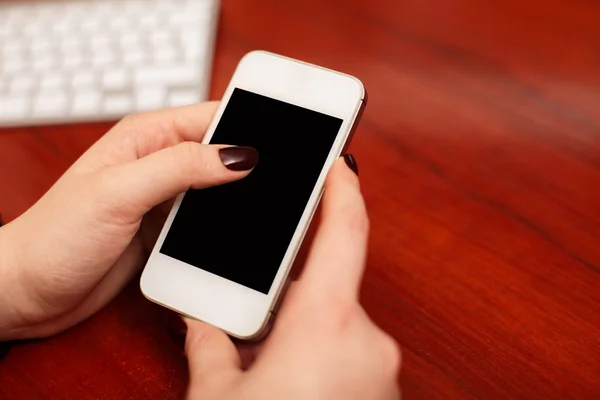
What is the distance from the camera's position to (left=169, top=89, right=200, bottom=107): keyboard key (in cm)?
58

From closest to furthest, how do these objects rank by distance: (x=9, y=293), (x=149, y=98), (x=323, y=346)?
(x=323, y=346)
(x=9, y=293)
(x=149, y=98)

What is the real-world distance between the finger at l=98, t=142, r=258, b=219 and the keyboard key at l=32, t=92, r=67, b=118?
205 mm

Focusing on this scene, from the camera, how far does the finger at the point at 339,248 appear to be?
367 mm

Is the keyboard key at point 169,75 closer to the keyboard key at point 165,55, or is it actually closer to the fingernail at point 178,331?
the keyboard key at point 165,55

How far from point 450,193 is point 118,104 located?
365mm

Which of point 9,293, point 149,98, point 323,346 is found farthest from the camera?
point 149,98

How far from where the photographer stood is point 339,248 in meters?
0.37

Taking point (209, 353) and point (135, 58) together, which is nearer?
point (209, 353)

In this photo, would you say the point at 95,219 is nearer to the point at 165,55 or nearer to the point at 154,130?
the point at 154,130

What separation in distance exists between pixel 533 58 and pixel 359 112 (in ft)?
0.90

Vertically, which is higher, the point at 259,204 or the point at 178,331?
the point at 259,204

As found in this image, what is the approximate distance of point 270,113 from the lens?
466 mm

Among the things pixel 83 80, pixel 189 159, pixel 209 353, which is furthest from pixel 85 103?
pixel 209 353

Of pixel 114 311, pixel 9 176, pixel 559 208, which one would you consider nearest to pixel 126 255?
pixel 114 311
